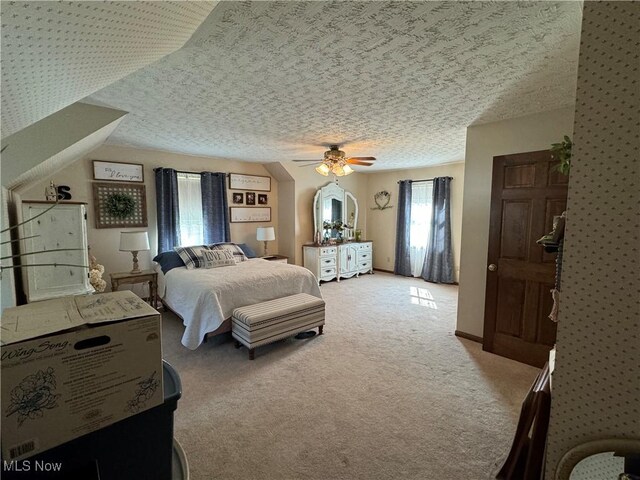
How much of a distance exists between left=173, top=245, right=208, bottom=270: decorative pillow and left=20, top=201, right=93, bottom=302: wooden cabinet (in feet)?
4.32

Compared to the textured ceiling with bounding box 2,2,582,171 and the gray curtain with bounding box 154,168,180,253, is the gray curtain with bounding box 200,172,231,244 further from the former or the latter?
the textured ceiling with bounding box 2,2,582,171

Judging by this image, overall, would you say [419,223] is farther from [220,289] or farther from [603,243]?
[603,243]

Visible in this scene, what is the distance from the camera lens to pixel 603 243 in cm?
89

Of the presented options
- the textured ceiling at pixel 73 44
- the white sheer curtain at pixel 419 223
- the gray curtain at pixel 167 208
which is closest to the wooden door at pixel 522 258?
the textured ceiling at pixel 73 44

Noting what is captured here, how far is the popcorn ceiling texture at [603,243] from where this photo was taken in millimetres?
838

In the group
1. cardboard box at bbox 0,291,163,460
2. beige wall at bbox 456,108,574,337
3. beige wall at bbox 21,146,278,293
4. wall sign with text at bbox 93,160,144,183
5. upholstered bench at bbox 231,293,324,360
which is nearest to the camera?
cardboard box at bbox 0,291,163,460

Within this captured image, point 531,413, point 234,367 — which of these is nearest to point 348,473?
point 531,413

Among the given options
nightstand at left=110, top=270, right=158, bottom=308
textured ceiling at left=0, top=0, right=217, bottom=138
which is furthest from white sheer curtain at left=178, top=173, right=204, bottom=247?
textured ceiling at left=0, top=0, right=217, bottom=138

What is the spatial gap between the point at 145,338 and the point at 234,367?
7.08ft

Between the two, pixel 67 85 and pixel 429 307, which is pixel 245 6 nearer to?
pixel 67 85

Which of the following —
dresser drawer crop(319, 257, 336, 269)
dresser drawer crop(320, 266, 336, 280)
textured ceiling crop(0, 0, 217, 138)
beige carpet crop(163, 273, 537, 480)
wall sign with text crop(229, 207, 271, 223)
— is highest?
textured ceiling crop(0, 0, 217, 138)

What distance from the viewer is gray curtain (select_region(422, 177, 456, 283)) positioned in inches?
222

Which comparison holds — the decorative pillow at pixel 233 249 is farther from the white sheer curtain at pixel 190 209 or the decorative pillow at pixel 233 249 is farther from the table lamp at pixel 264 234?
the table lamp at pixel 264 234

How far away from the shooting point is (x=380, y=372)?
261 centimetres
